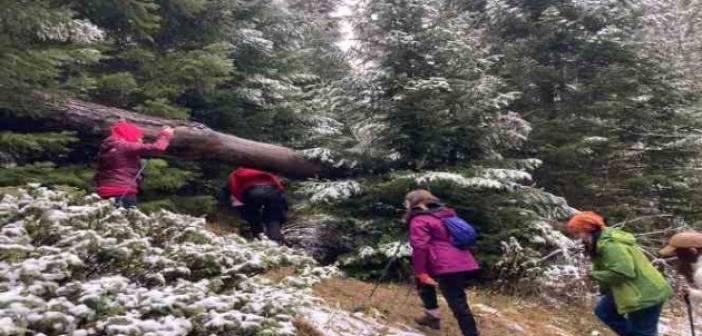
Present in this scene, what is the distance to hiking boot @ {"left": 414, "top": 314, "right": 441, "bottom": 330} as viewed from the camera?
6.90 meters

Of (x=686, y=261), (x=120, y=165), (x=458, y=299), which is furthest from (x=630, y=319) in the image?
(x=120, y=165)

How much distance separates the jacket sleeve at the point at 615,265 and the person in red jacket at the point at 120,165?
531 centimetres

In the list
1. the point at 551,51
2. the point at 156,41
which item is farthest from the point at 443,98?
the point at 156,41

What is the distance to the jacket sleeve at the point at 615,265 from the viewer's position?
226 inches

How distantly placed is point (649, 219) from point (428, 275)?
22.7ft

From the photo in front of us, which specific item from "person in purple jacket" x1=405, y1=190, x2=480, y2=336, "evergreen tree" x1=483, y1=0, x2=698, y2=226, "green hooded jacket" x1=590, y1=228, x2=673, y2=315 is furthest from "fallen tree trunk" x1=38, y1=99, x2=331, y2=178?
"green hooded jacket" x1=590, y1=228, x2=673, y2=315

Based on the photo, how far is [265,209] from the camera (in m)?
9.07

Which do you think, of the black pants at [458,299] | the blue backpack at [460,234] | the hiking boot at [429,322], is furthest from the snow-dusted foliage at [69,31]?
the hiking boot at [429,322]

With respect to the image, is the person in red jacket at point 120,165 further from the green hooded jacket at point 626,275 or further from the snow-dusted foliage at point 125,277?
Answer: the green hooded jacket at point 626,275

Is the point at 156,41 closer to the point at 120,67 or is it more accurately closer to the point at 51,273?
the point at 120,67

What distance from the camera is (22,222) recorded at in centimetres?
462

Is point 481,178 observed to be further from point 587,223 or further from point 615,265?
point 615,265

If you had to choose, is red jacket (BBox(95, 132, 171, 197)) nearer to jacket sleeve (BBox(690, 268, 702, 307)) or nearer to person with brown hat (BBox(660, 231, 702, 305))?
person with brown hat (BBox(660, 231, 702, 305))

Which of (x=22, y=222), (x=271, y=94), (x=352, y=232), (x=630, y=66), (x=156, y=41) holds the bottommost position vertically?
(x=352, y=232)
